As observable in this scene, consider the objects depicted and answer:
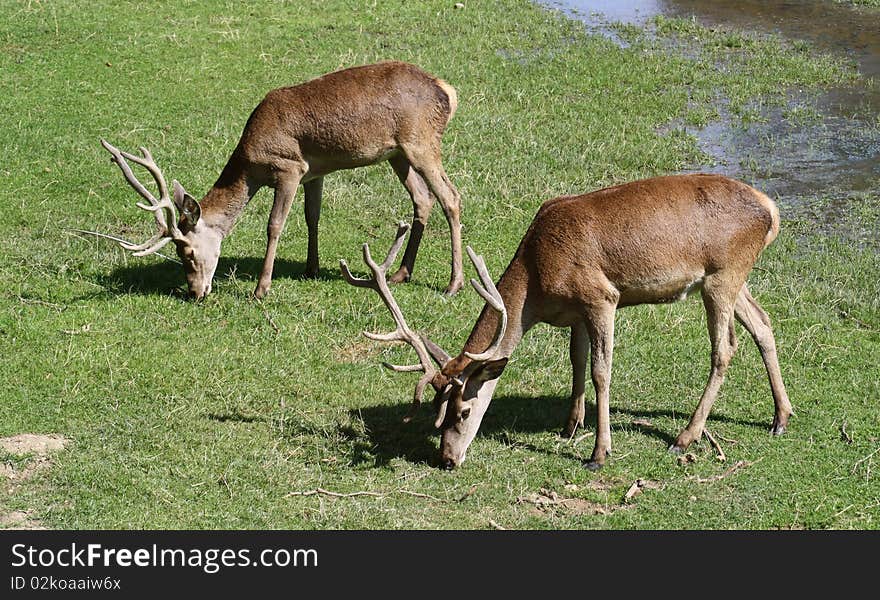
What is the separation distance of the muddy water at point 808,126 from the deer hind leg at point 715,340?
18.4 ft

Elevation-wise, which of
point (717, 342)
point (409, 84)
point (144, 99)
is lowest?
point (144, 99)

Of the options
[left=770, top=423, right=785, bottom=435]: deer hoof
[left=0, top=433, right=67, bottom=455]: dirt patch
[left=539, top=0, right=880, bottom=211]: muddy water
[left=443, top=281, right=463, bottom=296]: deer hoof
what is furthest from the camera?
[left=539, top=0, right=880, bottom=211]: muddy water

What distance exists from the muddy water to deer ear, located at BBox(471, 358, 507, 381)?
680 cm

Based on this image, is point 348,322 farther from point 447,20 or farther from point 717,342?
point 447,20

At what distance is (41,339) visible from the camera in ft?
30.3

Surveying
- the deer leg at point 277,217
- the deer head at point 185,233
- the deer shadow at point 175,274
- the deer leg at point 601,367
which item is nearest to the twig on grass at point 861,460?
the deer leg at point 601,367

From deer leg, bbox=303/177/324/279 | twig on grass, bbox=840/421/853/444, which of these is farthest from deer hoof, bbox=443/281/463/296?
twig on grass, bbox=840/421/853/444

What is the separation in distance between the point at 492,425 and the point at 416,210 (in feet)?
10.2

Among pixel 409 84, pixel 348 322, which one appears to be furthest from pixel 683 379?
pixel 409 84

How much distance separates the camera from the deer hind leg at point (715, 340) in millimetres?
7906

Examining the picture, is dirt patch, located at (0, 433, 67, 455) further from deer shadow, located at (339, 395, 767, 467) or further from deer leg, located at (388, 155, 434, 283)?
deer leg, located at (388, 155, 434, 283)

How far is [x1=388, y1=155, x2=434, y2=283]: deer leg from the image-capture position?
425 inches

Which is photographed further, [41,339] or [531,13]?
[531,13]

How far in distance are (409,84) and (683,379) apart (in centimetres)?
365
